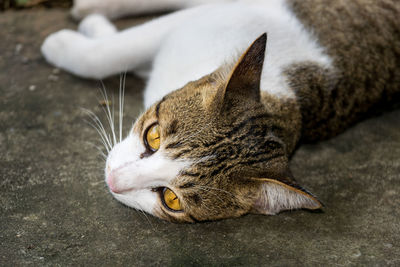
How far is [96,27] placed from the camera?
450 centimetres

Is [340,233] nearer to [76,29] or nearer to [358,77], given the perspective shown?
[358,77]

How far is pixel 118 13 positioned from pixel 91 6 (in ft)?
0.96

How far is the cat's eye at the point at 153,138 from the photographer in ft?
9.23

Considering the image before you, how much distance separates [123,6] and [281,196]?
9.74 feet

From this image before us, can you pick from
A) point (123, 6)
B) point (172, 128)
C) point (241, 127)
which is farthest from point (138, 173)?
point (123, 6)

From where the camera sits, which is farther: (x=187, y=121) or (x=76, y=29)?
→ (x=76, y=29)

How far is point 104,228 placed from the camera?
283 centimetres

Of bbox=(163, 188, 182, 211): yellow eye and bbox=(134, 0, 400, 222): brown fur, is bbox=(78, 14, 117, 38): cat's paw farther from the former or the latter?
bbox=(163, 188, 182, 211): yellow eye

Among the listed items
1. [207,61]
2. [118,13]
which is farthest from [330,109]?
[118,13]

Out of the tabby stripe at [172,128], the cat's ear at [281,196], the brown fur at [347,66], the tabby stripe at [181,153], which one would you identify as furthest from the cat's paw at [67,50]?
the cat's ear at [281,196]

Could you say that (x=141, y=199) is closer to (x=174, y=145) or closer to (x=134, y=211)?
(x=134, y=211)

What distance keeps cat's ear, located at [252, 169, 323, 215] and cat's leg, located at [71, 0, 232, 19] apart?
2.48m

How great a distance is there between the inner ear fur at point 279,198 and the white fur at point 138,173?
49 cm

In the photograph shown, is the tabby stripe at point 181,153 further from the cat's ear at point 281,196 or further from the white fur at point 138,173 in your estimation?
the cat's ear at point 281,196
